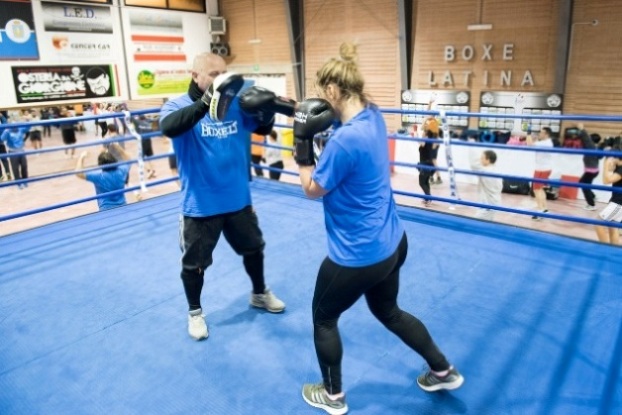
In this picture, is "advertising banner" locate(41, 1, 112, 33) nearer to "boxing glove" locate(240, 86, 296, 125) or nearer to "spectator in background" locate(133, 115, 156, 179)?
"spectator in background" locate(133, 115, 156, 179)

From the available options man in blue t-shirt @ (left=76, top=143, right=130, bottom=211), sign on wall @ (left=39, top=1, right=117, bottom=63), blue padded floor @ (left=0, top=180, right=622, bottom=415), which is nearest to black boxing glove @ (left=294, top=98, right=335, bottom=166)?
blue padded floor @ (left=0, top=180, right=622, bottom=415)

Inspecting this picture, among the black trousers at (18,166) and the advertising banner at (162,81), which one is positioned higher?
the advertising banner at (162,81)

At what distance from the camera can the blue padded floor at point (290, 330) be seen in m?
2.01

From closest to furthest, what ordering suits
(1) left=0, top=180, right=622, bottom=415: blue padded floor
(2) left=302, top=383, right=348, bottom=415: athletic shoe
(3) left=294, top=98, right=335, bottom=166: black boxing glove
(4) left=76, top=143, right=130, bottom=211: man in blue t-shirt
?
1. (3) left=294, top=98, right=335, bottom=166: black boxing glove
2. (2) left=302, top=383, right=348, bottom=415: athletic shoe
3. (1) left=0, top=180, right=622, bottom=415: blue padded floor
4. (4) left=76, top=143, right=130, bottom=211: man in blue t-shirt

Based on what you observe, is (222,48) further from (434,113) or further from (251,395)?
(251,395)

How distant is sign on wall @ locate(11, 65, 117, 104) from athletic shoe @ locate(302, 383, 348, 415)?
896cm

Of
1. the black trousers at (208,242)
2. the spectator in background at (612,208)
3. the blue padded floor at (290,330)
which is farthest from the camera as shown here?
the spectator in background at (612,208)

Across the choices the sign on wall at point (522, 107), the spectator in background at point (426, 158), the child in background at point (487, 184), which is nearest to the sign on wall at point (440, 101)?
the sign on wall at point (522, 107)

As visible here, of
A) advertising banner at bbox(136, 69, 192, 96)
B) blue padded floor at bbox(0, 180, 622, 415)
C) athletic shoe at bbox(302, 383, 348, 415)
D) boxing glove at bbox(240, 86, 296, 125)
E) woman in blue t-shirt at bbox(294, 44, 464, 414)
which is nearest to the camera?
woman in blue t-shirt at bbox(294, 44, 464, 414)

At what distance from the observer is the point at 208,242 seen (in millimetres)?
2424

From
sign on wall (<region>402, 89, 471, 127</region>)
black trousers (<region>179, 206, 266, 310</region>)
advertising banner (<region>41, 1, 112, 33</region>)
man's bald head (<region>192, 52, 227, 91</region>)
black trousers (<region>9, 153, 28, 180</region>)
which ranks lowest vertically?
black trousers (<region>9, 153, 28, 180</region>)

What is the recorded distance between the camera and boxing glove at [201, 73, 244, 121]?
198cm

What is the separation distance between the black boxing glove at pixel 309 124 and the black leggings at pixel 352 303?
392 mm

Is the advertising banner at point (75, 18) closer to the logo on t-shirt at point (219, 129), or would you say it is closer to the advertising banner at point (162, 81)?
the advertising banner at point (162, 81)
